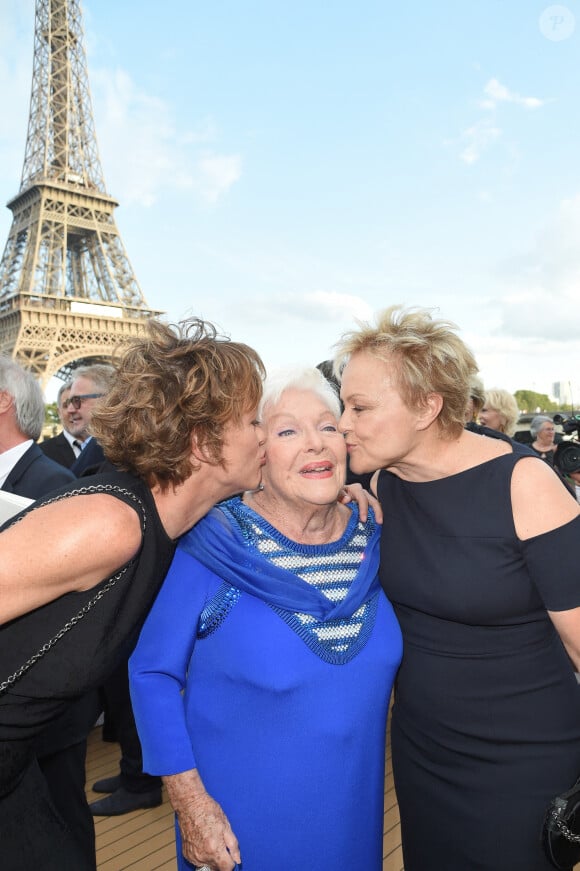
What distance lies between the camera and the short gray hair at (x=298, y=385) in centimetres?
242

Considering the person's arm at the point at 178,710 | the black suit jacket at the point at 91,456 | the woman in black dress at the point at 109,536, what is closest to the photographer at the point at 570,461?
the woman in black dress at the point at 109,536

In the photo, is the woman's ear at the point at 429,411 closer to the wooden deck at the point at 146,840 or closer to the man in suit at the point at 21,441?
the man in suit at the point at 21,441

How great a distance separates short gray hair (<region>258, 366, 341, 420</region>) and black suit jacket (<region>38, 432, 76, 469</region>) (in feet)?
14.7

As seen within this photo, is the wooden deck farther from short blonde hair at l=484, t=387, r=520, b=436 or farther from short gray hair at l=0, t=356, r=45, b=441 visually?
short blonde hair at l=484, t=387, r=520, b=436

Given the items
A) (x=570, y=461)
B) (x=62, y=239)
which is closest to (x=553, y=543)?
(x=570, y=461)

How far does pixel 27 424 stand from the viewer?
134 inches

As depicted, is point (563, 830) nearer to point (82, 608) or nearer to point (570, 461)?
point (82, 608)

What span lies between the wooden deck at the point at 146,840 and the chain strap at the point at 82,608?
7.91 ft

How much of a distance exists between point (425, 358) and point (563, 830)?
154 centimetres

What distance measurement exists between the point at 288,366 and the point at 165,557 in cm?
98

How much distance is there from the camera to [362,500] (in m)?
2.50

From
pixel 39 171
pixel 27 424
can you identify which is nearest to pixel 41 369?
pixel 39 171

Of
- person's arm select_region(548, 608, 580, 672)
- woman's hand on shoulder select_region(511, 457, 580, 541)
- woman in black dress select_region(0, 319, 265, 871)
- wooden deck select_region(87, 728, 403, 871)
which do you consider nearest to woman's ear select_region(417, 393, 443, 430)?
woman's hand on shoulder select_region(511, 457, 580, 541)

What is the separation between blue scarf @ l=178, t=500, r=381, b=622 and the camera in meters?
2.03
